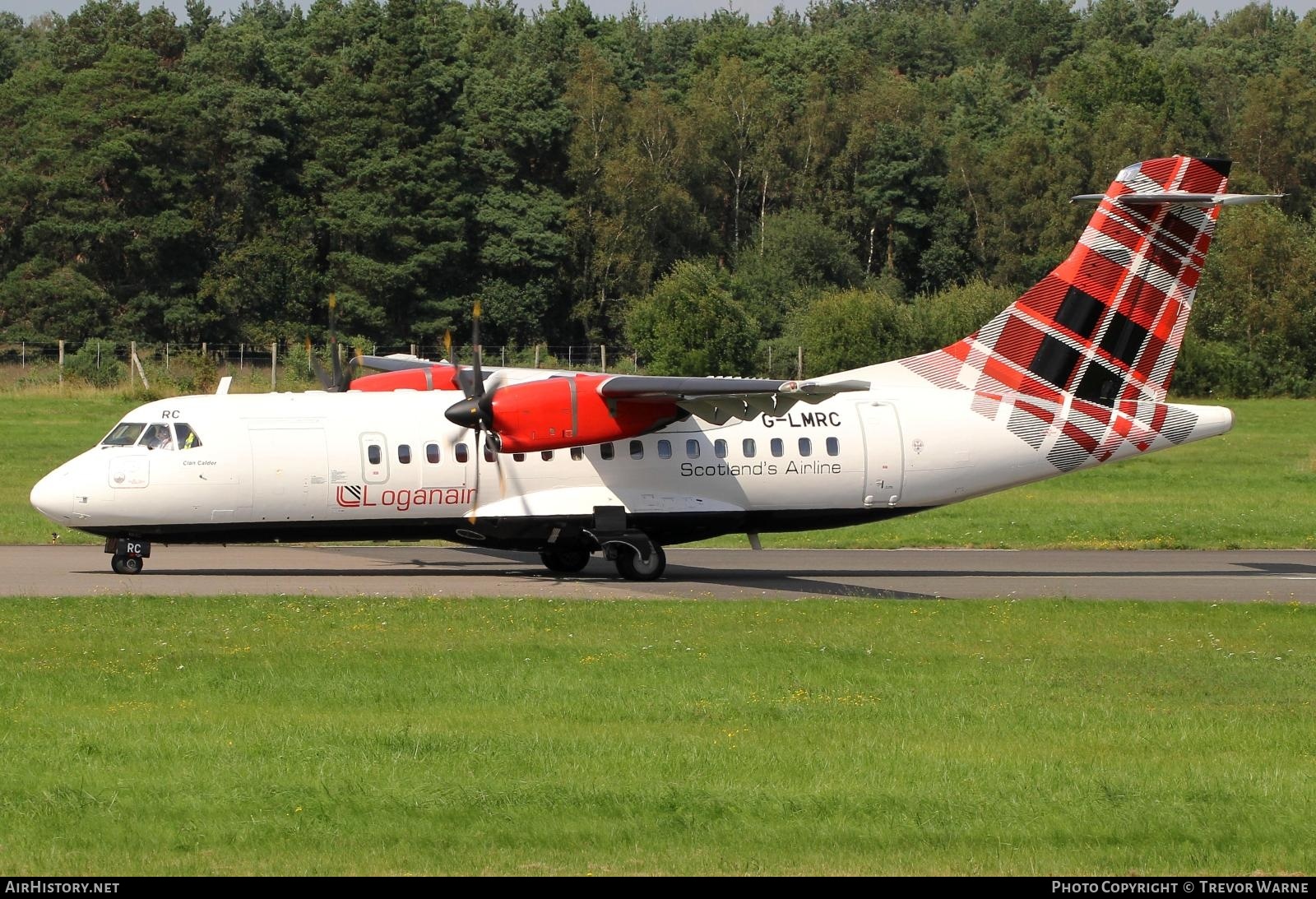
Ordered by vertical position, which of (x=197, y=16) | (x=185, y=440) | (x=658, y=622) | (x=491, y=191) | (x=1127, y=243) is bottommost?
(x=658, y=622)

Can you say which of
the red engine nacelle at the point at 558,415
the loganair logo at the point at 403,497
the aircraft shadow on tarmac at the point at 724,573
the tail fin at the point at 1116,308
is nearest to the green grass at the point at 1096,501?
the aircraft shadow on tarmac at the point at 724,573

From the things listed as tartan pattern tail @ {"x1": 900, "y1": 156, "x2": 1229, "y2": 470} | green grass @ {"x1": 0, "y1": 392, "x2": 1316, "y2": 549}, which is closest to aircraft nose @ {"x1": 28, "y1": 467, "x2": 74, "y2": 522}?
green grass @ {"x1": 0, "y1": 392, "x2": 1316, "y2": 549}

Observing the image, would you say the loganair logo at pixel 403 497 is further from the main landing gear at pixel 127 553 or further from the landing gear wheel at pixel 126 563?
the landing gear wheel at pixel 126 563

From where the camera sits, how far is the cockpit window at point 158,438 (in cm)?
2302

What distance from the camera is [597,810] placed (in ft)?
34.7

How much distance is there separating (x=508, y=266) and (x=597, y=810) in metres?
67.1

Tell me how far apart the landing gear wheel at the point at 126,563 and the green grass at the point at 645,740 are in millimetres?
3273

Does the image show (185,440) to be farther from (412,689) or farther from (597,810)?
(597,810)

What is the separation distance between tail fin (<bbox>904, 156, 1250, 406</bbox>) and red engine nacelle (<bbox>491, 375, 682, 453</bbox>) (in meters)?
5.22

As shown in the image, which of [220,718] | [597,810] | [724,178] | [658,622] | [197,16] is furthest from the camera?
[197,16]

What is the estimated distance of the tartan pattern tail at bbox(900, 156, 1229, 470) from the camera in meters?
25.4

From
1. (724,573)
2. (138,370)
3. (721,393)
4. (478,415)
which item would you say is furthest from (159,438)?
(138,370)

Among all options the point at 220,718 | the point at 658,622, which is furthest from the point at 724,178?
the point at 220,718
